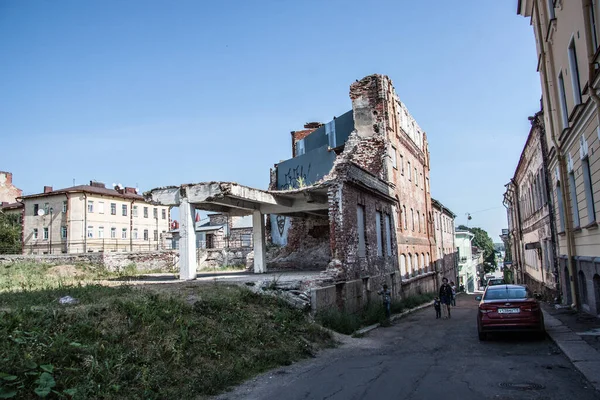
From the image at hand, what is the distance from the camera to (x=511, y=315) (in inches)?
462

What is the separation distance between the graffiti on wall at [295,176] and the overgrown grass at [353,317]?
35.0ft

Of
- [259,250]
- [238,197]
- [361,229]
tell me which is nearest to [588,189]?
[361,229]

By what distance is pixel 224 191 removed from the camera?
1666 cm

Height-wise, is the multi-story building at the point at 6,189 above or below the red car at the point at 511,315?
above

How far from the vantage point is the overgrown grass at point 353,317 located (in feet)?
46.4

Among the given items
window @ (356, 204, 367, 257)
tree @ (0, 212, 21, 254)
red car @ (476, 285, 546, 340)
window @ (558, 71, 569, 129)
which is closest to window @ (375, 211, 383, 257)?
window @ (356, 204, 367, 257)

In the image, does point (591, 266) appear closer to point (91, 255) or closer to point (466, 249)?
point (91, 255)

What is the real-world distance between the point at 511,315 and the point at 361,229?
8.15 meters

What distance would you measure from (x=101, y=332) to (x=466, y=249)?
70488 millimetres

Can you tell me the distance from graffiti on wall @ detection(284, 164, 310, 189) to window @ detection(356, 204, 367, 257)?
9858mm

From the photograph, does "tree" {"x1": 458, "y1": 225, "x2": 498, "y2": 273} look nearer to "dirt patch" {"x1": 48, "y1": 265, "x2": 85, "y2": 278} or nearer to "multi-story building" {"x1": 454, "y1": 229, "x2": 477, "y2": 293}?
"multi-story building" {"x1": 454, "y1": 229, "x2": 477, "y2": 293}

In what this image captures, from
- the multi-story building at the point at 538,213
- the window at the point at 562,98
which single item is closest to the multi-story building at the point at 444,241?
the multi-story building at the point at 538,213

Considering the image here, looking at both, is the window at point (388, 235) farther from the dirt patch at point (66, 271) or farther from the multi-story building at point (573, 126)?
the dirt patch at point (66, 271)

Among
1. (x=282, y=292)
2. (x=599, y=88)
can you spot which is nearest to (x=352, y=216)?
(x=282, y=292)
